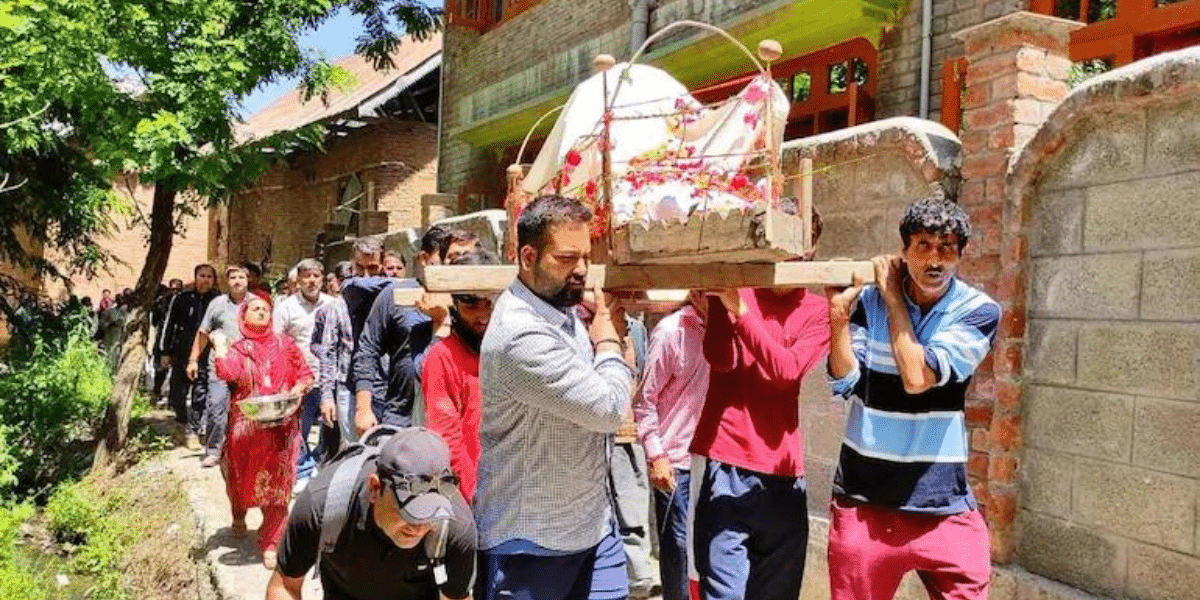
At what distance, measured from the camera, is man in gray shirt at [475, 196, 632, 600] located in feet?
8.63

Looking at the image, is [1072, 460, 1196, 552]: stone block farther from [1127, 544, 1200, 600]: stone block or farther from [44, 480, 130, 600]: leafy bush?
[44, 480, 130, 600]: leafy bush

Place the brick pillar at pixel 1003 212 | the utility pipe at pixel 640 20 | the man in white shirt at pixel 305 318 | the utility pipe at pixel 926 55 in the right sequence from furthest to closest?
the utility pipe at pixel 640 20 → the man in white shirt at pixel 305 318 → the utility pipe at pixel 926 55 → the brick pillar at pixel 1003 212

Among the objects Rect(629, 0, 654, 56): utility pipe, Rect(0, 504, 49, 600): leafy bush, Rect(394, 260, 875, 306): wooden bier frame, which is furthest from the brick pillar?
Rect(629, 0, 654, 56): utility pipe

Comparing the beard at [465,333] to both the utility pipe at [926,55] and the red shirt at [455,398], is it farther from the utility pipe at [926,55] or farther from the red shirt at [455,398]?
the utility pipe at [926,55]

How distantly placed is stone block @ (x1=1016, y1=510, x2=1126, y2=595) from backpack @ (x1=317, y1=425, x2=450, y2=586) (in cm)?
232

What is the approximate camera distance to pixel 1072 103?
367cm

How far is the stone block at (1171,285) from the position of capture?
3262 mm

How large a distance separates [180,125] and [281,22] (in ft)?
4.81

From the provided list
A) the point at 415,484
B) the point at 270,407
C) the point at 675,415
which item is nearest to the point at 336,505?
the point at 415,484

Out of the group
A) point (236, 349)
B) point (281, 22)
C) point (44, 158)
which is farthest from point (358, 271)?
point (44, 158)

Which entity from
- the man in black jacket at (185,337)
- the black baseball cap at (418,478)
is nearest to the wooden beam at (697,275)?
the black baseball cap at (418,478)

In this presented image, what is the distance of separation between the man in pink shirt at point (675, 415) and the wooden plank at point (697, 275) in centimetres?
137

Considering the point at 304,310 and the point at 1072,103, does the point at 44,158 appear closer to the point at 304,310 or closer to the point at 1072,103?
the point at 304,310

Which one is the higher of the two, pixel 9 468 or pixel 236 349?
pixel 236 349
